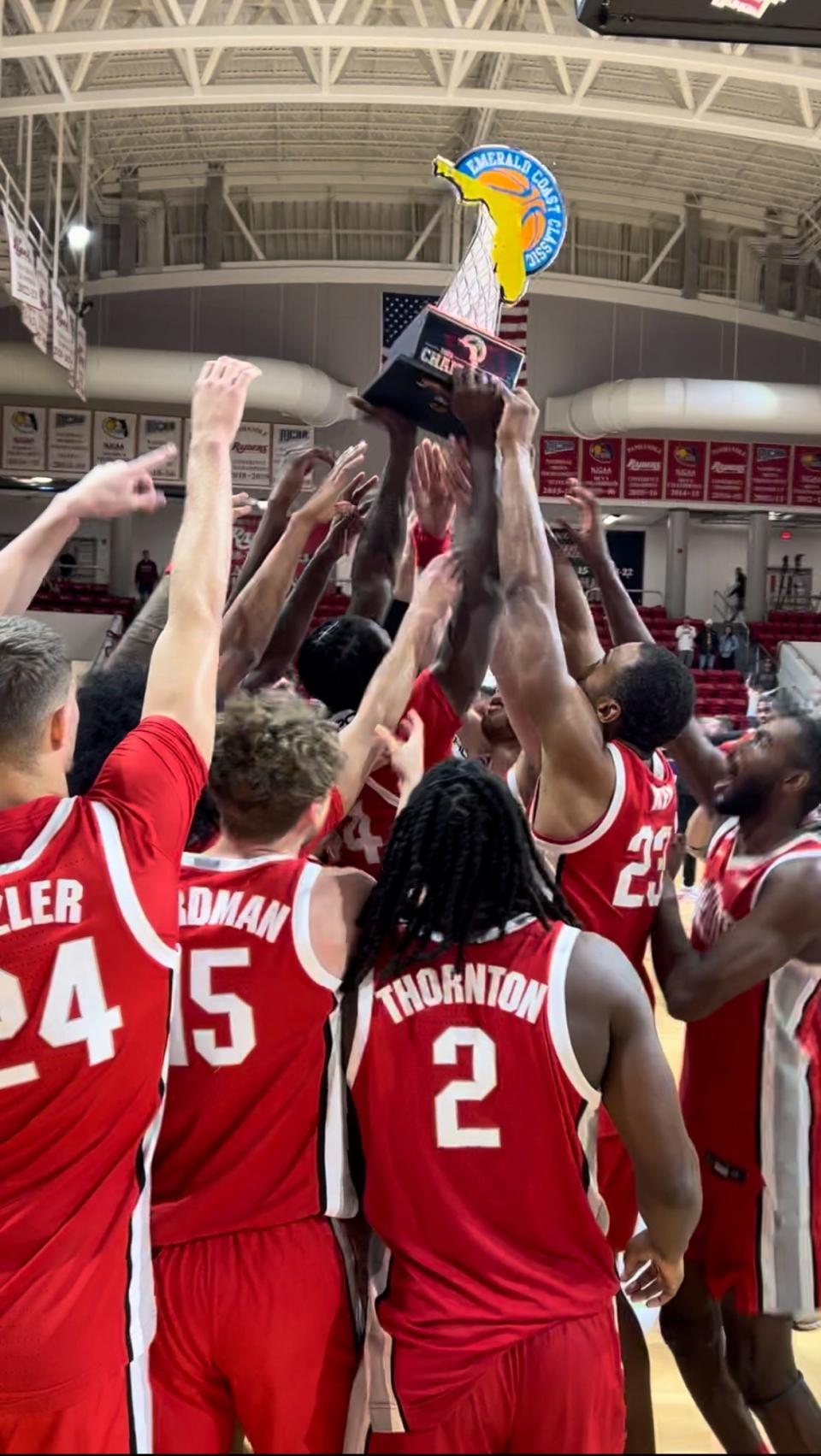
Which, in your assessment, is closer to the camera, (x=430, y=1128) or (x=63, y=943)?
(x=63, y=943)

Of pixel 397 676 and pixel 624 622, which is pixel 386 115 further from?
pixel 397 676

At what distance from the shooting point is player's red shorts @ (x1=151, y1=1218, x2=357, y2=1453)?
1.75 m

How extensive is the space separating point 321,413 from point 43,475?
14.7 ft

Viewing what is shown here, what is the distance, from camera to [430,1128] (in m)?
1.72

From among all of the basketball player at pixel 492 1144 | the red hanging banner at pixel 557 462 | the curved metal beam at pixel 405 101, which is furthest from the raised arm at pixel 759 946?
the red hanging banner at pixel 557 462

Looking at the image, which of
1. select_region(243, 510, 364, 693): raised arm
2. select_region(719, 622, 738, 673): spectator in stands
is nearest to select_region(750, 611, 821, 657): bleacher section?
select_region(719, 622, 738, 673): spectator in stands

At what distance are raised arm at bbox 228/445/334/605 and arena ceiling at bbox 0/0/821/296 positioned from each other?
322 inches

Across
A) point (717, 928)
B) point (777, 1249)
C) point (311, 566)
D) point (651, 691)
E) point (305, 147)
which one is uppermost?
point (305, 147)

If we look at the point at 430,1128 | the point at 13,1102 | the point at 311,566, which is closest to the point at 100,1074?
the point at 13,1102

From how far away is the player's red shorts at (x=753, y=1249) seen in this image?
2.40 metres

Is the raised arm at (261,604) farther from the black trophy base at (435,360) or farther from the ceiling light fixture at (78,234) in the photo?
the ceiling light fixture at (78,234)

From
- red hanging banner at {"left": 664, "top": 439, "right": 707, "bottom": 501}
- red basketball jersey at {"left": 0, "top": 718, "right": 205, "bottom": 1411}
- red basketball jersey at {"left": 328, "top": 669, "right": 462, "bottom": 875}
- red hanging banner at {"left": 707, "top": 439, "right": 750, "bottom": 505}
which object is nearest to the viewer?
red basketball jersey at {"left": 0, "top": 718, "right": 205, "bottom": 1411}

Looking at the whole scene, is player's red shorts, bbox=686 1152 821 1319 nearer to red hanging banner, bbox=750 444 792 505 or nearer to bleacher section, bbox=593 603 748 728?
bleacher section, bbox=593 603 748 728

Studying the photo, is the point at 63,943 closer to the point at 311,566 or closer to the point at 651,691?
the point at 651,691
